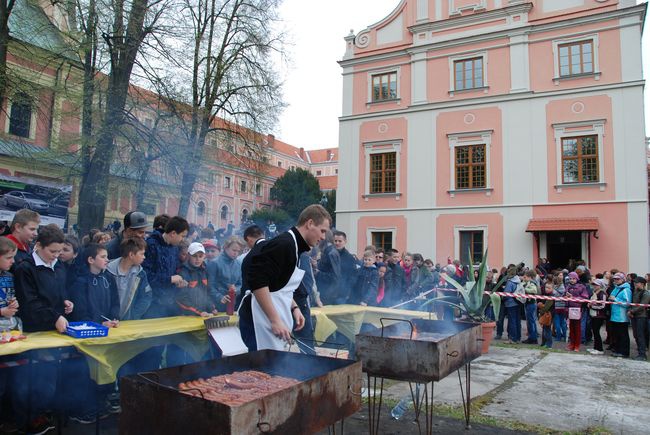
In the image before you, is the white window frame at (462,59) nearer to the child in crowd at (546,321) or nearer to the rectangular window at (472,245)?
the rectangular window at (472,245)

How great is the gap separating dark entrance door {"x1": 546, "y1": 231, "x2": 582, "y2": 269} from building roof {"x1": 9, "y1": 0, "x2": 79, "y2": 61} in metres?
17.8

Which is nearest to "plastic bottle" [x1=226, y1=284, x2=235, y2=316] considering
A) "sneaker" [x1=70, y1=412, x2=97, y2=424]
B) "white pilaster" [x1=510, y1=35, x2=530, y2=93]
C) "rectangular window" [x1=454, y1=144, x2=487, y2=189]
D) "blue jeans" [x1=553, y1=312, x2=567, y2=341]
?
"sneaker" [x1=70, y1=412, x2=97, y2=424]

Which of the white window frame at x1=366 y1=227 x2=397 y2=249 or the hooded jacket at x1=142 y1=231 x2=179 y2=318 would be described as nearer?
the hooded jacket at x1=142 y1=231 x2=179 y2=318

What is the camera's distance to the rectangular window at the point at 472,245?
66.8 feet

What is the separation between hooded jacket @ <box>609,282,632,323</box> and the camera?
884cm

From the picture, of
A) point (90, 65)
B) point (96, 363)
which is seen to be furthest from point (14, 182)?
point (96, 363)

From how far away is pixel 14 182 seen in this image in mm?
14398

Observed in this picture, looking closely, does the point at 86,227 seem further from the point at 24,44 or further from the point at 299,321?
the point at 299,321

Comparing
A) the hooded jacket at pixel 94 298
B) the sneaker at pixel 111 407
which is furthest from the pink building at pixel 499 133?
the hooded jacket at pixel 94 298

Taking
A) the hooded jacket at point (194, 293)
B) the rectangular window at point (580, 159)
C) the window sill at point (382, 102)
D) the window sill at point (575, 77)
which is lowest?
the hooded jacket at point (194, 293)

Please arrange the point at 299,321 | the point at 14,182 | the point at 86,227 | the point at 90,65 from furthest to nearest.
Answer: the point at 14,182
the point at 86,227
the point at 90,65
the point at 299,321

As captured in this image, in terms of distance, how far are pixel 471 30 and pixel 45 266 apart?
70.2 ft

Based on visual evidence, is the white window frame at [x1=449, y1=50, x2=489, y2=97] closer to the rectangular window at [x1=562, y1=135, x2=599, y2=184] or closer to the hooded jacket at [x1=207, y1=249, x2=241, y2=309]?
the rectangular window at [x1=562, y1=135, x2=599, y2=184]

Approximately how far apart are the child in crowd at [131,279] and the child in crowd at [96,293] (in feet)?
0.48
